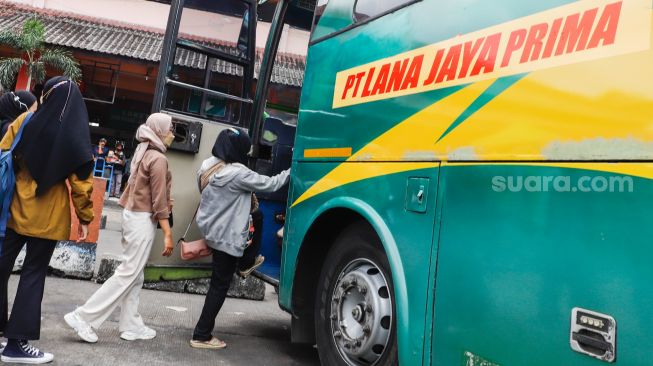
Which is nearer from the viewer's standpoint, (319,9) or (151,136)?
(319,9)

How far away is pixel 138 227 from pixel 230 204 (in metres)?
0.66

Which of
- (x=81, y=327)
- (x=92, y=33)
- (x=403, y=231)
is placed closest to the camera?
(x=403, y=231)

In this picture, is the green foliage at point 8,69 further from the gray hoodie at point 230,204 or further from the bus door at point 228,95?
the gray hoodie at point 230,204

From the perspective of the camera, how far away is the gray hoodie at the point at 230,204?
3.89 m

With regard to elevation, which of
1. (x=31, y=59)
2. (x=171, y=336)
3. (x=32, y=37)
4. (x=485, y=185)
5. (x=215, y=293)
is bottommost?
(x=171, y=336)

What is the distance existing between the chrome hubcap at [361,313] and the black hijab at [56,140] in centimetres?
170

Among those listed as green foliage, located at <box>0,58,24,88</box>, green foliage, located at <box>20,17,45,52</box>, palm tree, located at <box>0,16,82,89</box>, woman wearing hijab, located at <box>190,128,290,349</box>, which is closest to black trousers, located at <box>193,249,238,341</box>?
woman wearing hijab, located at <box>190,128,290,349</box>

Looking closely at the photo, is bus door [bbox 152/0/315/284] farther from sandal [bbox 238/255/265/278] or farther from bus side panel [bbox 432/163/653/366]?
bus side panel [bbox 432/163/653/366]

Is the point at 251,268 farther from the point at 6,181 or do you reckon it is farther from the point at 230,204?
the point at 6,181

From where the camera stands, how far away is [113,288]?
3.83 meters

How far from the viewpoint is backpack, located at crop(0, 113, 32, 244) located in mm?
3158
